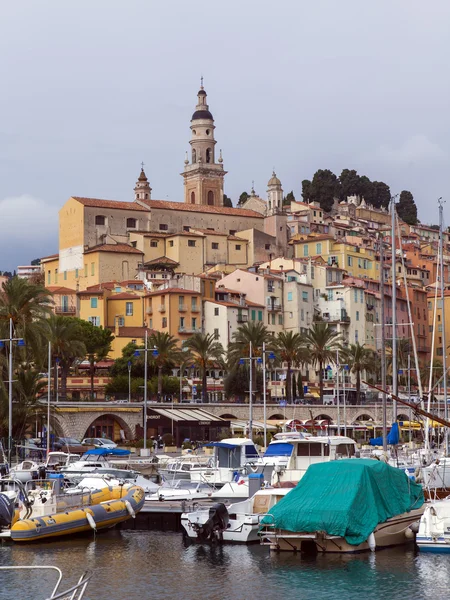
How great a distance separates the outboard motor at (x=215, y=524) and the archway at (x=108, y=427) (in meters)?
51.2

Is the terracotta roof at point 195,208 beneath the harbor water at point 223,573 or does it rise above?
above

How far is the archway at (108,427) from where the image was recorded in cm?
8919

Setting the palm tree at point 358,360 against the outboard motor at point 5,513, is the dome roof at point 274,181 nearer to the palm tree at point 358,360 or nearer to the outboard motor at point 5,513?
the palm tree at point 358,360

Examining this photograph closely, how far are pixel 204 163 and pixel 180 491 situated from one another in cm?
13724

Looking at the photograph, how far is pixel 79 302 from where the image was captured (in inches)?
5059

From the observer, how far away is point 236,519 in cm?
3806

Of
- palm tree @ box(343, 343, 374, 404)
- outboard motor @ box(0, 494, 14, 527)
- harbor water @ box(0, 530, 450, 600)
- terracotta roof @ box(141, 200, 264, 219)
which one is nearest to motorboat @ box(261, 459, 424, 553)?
harbor water @ box(0, 530, 450, 600)

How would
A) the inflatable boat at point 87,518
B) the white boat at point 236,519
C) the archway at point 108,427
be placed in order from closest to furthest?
the white boat at point 236,519, the inflatable boat at point 87,518, the archway at point 108,427

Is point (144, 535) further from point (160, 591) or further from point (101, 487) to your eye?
point (160, 591)

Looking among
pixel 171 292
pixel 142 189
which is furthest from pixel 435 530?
pixel 142 189

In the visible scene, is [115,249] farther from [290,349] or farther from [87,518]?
[87,518]

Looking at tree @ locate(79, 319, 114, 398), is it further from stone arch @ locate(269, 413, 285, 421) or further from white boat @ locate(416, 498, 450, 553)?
white boat @ locate(416, 498, 450, 553)

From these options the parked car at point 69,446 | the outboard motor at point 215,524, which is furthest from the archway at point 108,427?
the outboard motor at point 215,524

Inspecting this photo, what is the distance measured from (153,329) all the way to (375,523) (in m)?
88.8
